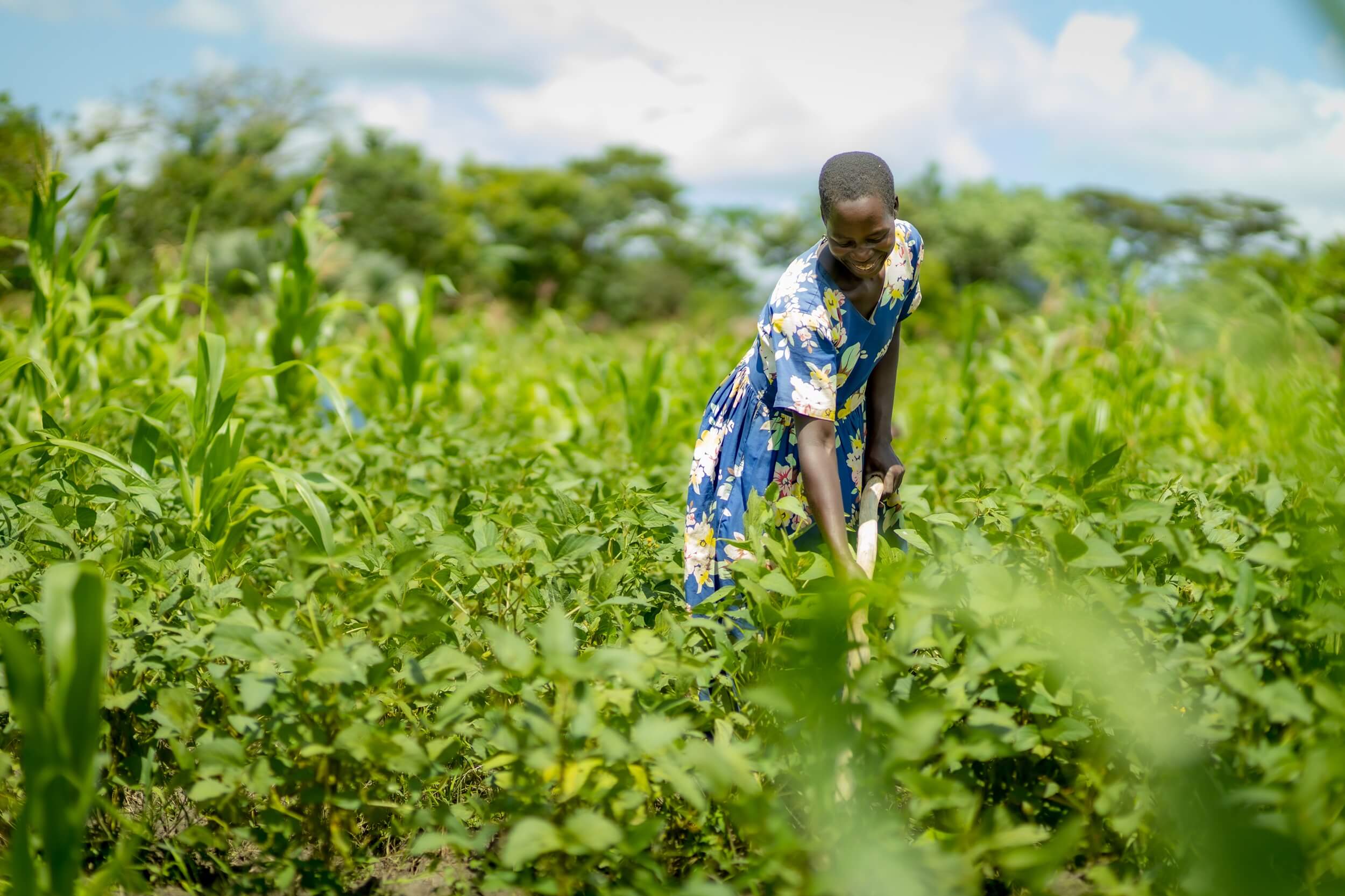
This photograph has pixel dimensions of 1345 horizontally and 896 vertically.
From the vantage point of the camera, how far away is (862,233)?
1.90 metres

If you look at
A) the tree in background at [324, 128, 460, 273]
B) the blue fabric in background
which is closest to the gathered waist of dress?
the blue fabric in background

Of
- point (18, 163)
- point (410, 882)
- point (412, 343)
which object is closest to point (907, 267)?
point (410, 882)

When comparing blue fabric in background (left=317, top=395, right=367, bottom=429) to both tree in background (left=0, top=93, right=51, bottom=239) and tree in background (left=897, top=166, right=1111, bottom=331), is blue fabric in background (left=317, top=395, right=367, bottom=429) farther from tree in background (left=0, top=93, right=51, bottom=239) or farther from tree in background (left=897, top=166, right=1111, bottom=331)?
tree in background (left=897, top=166, right=1111, bottom=331)

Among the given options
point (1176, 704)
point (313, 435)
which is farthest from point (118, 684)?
point (313, 435)

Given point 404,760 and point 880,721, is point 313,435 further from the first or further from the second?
point 880,721

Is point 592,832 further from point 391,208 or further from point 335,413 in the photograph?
point 391,208

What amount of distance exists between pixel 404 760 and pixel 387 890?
1.35 feet

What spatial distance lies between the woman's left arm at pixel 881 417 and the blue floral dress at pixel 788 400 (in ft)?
0.13

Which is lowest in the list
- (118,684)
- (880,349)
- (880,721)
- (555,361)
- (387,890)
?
(555,361)

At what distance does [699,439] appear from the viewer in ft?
7.89

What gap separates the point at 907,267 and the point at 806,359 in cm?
38

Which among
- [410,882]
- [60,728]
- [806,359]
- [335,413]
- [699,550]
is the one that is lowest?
[335,413]

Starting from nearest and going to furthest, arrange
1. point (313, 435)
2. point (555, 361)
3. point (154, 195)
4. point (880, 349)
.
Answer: point (880, 349), point (313, 435), point (555, 361), point (154, 195)

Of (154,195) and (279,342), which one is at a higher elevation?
(279,342)
